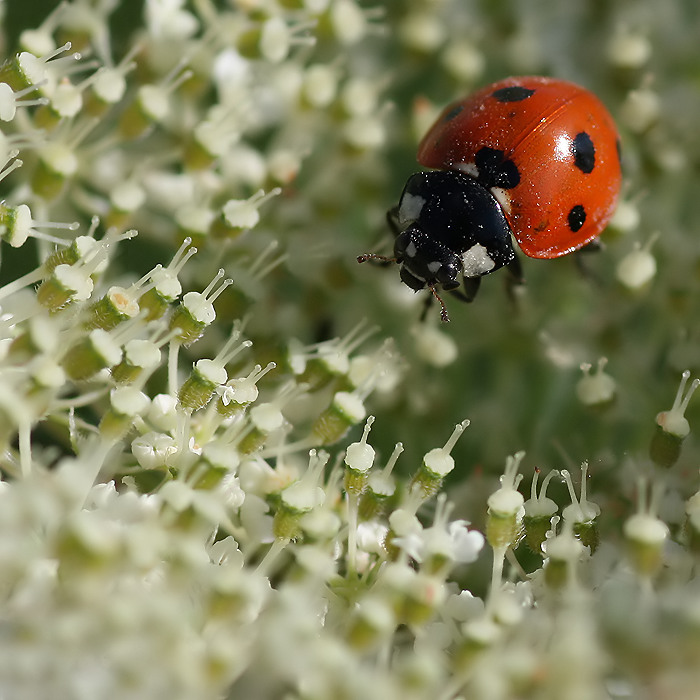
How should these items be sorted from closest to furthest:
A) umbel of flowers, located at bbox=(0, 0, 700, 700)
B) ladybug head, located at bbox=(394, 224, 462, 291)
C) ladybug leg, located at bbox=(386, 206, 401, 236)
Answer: umbel of flowers, located at bbox=(0, 0, 700, 700) → ladybug head, located at bbox=(394, 224, 462, 291) → ladybug leg, located at bbox=(386, 206, 401, 236)

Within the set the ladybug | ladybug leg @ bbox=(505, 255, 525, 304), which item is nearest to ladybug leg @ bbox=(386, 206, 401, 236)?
the ladybug

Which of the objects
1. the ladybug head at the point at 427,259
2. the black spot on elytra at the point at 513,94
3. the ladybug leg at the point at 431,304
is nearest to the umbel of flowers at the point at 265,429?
the ladybug leg at the point at 431,304

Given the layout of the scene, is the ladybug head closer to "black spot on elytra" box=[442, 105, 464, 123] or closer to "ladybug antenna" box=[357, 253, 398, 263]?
"ladybug antenna" box=[357, 253, 398, 263]

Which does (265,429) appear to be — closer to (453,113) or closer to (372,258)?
(372,258)

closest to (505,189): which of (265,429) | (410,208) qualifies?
(410,208)

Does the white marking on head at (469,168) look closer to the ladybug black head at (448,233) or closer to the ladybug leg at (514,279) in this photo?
the ladybug black head at (448,233)

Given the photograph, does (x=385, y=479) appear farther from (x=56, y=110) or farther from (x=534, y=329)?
(x=56, y=110)

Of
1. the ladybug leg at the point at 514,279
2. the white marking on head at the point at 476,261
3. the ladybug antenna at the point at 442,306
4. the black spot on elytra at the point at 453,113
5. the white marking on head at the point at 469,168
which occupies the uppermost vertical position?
the black spot on elytra at the point at 453,113
